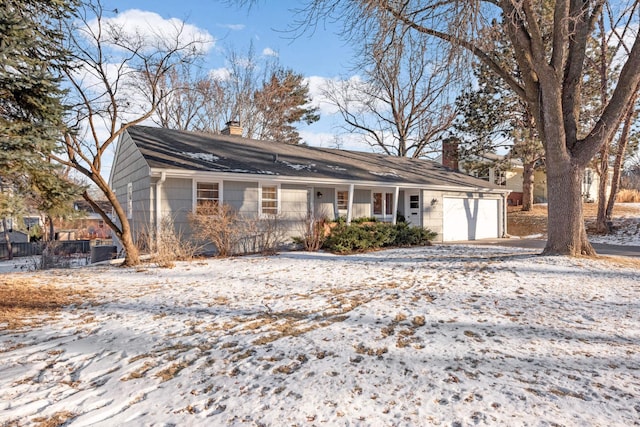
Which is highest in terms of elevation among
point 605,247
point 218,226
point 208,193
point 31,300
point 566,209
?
point 208,193

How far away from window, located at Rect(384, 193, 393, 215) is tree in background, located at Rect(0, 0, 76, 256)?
10616mm

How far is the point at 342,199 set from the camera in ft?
43.7

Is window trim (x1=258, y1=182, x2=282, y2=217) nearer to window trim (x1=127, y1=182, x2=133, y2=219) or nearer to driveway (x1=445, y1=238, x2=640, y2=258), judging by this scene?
window trim (x1=127, y1=182, x2=133, y2=219)

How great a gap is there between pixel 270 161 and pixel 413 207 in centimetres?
611

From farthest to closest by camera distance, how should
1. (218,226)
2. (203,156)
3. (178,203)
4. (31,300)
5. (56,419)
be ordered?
(203,156) → (178,203) → (218,226) → (31,300) → (56,419)

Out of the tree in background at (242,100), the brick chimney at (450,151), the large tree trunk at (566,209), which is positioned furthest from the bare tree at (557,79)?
the tree in background at (242,100)

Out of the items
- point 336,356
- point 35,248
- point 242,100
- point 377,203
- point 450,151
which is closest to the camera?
point 336,356

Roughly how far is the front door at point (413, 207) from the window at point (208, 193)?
7759 mm

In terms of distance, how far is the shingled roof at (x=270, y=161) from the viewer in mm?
10406

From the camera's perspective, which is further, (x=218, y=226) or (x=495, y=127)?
(x=495, y=127)

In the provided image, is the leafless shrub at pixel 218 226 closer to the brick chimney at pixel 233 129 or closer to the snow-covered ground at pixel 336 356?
the snow-covered ground at pixel 336 356

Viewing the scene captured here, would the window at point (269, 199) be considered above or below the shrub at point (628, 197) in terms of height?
below

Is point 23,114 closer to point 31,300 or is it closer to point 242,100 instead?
point 31,300

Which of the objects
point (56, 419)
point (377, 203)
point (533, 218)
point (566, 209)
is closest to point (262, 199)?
point (377, 203)
